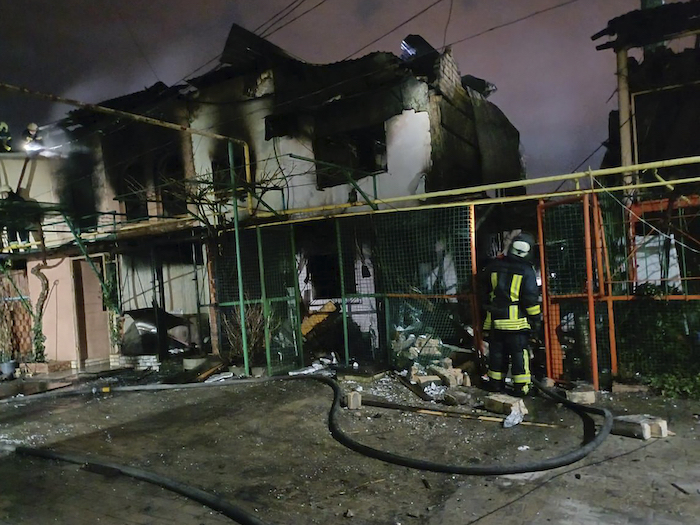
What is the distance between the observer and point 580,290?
22.1ft

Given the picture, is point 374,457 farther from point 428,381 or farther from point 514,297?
point 514,297

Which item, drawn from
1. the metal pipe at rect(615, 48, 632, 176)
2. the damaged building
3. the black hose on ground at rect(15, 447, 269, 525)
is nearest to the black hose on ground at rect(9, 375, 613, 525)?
the black hose on ground at rect(15, 447, 269, 525)

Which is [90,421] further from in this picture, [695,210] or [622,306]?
[695,210]

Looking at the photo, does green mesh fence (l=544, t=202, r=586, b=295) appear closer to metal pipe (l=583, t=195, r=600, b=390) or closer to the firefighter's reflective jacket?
metal pipe (l=583, t=195, r=600, b=390)

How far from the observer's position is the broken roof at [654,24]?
8148 millimetres

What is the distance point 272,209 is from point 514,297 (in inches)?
184

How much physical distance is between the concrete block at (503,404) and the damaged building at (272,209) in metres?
2.39

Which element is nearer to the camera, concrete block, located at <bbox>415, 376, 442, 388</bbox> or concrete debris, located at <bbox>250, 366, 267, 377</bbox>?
concrete block, located at <bbox>415, 376, 442, 388</bbox>

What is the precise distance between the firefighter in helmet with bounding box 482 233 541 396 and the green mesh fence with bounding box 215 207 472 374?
90 cm

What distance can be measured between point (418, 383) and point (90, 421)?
4.66 meters

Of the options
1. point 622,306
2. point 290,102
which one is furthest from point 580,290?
point 290,102

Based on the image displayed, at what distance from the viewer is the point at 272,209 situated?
29.0 feet

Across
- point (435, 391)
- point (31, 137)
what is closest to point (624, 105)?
point (435, 391)

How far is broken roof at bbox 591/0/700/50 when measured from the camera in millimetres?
8148
